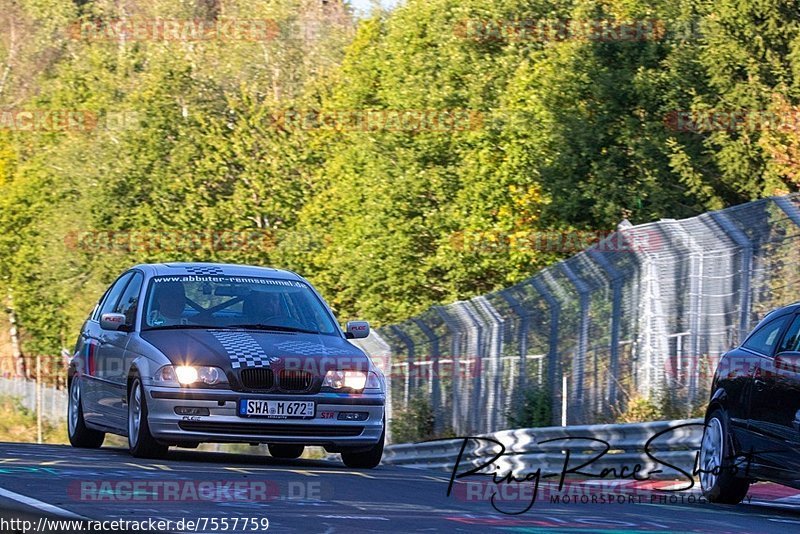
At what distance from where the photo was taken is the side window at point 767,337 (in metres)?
11.9

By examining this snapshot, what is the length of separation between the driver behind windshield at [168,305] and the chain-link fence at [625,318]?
6.34 metres

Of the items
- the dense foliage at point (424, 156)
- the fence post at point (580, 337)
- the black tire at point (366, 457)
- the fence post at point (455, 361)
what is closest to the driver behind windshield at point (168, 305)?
the black tire at point (366, 457)

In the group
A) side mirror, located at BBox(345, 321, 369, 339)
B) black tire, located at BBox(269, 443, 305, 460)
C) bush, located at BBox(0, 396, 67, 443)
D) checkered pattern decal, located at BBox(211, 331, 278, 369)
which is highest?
side mirror, located at BBox(345, 321, 369, 339)

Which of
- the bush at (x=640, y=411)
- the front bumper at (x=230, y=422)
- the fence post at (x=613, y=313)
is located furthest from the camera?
the fence post at (x=613, y=313)

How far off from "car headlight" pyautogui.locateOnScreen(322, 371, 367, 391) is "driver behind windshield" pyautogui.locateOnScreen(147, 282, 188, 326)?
1526 millimetres

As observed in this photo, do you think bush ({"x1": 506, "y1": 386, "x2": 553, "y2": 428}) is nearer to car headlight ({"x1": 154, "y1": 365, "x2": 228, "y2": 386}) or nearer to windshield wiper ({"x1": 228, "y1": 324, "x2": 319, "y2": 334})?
windshield wiper ({"x1": 228, "y1": 324, "x2": 319, "y2": 334})

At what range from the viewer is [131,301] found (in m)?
14.7

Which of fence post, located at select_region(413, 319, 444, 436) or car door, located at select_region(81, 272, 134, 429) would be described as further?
fence post, located at select_region(413, 319, 444, 436)

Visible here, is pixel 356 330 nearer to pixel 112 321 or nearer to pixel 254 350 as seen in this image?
pixel 254 350

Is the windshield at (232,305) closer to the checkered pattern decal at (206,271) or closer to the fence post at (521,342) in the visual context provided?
the checkered pattern decal at (206,271)

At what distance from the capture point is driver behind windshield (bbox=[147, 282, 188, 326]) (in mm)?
13898

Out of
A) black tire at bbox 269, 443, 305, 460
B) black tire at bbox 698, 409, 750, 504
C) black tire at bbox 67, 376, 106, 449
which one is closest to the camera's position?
black tire at bbox 698, 409, 750, 504

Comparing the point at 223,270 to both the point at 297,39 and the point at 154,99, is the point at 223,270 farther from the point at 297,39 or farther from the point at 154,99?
the point at 297,39

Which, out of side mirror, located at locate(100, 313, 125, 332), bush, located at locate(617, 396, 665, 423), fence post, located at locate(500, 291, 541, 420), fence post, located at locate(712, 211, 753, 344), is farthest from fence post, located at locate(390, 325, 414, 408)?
side mirror, located at locate(100, 313, 125, 332)
